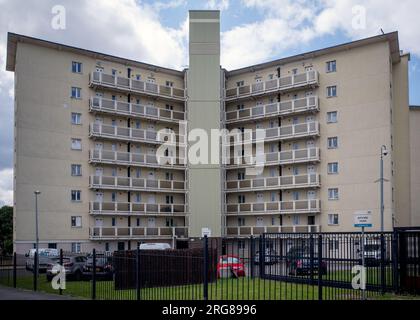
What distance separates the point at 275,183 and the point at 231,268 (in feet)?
143

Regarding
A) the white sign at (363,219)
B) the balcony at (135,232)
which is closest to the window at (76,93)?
the balcony at (135,232)

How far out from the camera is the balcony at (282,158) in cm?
5925

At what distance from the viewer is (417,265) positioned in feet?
61.3

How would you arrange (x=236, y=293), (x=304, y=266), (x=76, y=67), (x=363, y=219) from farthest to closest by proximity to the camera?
(x=76, y=67) < (x=236, y=293) < (x=304, y=266) < (x=363, y=219)

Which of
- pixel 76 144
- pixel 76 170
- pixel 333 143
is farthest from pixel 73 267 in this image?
pixel 333 143

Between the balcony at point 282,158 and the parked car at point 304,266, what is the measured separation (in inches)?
1589

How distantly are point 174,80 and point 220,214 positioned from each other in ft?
56.9

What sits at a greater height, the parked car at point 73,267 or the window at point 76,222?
the window at point 76,222

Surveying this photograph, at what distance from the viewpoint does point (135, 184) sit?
62375mm

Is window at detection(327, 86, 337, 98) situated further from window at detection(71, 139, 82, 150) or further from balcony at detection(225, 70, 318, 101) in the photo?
window at detection(71, 139, 82, 150)

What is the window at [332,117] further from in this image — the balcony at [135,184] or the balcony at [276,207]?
the balcony at [135,184]

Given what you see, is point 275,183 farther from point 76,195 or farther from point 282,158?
point 76,195
